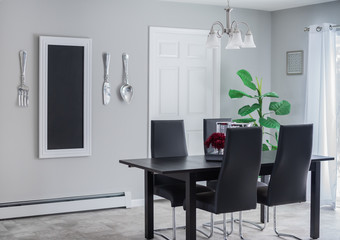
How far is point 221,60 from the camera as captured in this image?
6.70m

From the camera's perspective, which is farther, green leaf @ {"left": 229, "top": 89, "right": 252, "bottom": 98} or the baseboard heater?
green leaf @ {"left": 229, "top": 89, "right": 252, "bottom": 98}

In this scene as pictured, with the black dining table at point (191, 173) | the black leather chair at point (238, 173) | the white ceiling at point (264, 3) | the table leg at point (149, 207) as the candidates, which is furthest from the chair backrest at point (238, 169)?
the white ceiling at point (264, 3)

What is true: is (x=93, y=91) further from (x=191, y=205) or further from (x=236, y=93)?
(x=191, y=205)

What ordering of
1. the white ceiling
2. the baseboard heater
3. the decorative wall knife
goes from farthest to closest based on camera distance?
the white ceiling < the decorative wall knife < the baseboard heater

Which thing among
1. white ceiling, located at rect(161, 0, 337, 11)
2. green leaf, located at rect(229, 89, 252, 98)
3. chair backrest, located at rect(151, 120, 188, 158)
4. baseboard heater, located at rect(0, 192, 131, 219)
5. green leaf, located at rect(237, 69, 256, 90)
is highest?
white ceiling, located at rect(161, 0, 337, 11)

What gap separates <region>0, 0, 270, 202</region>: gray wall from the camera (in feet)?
17.7

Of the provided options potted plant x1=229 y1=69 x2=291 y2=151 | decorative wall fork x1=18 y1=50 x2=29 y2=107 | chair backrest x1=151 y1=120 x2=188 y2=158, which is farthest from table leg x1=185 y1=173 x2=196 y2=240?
potted plant x1=229 y1=69 x2=291 y2=151

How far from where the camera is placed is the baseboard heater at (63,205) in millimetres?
5383

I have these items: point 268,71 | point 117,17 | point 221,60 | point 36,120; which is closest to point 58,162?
point 36,120

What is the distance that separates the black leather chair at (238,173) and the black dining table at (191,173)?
14 cm

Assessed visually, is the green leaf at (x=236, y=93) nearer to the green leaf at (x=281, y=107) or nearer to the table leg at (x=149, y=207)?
the green leaf at (x=281, y=107)

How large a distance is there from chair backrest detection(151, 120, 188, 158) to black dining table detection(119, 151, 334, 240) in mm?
359

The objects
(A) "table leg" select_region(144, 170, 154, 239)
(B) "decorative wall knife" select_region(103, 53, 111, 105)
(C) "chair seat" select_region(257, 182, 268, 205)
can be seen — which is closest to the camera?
(C) "chair seat" select_region(257, 182, 268, 205)

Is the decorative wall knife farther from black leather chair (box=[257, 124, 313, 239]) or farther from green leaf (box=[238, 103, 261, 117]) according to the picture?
black leather chair (box=[257, 124, 313, 239])
